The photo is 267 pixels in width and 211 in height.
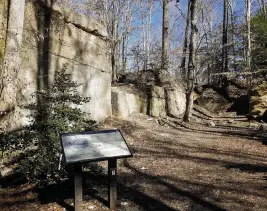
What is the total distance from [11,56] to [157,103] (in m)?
10.1

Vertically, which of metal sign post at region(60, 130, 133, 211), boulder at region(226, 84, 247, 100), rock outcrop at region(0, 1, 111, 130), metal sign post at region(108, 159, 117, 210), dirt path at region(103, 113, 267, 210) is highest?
rock outcrop at region(0, 1, 111, 130)

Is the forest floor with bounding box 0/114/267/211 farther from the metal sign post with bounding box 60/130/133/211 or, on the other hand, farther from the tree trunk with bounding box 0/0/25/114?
the tree trunk with bounding box 0/0/25/114

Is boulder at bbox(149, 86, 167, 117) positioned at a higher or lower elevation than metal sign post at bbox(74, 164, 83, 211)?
higher

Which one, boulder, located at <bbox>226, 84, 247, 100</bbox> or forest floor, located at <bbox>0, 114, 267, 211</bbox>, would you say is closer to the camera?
forest floor, located at <bbox>0, 114, 267, 211</bbox>

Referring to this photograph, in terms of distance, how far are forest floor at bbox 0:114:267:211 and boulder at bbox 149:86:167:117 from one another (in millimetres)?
5006

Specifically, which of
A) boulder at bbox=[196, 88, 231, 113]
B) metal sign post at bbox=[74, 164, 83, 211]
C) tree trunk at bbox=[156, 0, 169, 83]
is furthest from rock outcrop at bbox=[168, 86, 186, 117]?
metal sign post at bbox=[74, 164, 83, 211]

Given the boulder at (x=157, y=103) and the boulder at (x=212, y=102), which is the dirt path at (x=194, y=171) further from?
the boulder at (x=212, y=102)

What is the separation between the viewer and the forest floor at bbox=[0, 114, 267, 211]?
4.83 metres

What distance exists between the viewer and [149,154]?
27.5 feet

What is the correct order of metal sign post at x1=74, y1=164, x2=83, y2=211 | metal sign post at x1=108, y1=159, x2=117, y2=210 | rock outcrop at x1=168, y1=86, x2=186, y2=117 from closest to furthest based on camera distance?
metal sign post at x1=74, y1=164, x2=83, y2=211, metal sign post at x1=108, y1=159, x2=117, y2=210, rock outcrop at x1=168, y1=86, x2=186, y2=117

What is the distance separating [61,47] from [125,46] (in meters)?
21.1

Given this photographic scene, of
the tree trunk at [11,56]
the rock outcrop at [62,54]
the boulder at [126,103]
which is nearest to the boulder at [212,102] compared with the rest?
the boulder at [126,103]

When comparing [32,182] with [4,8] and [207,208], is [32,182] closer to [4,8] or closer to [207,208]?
[207,208]

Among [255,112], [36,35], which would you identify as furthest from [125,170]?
[255,112]
